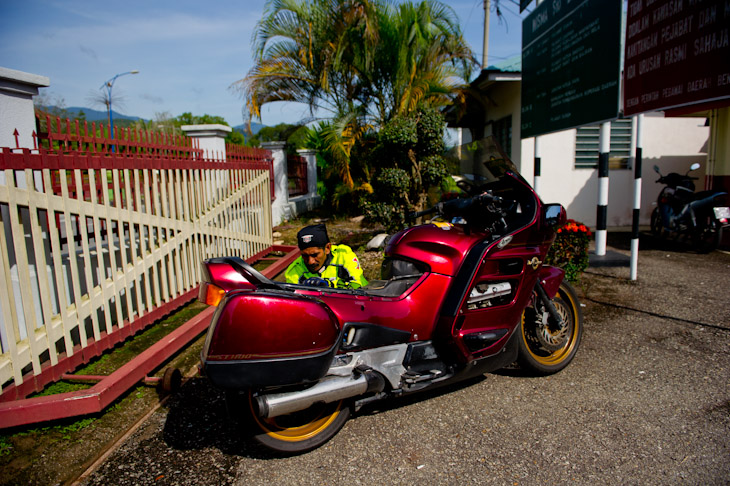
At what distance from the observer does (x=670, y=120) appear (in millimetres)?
9805

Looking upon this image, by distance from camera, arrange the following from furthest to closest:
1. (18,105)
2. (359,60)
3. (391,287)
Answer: (359,60) → (18,105) → (391,287)

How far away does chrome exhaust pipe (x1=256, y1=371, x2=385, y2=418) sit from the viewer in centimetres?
219

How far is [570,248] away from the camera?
216 inches

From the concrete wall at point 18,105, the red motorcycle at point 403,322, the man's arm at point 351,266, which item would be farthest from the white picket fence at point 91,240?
the man's arm at point 351,266

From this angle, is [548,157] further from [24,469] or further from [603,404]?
[24,469]

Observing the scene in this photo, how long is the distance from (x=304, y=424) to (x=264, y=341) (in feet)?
2.40

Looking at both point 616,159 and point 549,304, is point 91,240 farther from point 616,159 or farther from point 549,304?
point 616,159

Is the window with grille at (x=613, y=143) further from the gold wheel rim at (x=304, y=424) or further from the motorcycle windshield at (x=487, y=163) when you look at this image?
the gold wheel rim at (x=304, y=424)

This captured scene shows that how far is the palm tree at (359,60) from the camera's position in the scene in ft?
29.7

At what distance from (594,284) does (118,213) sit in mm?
5073

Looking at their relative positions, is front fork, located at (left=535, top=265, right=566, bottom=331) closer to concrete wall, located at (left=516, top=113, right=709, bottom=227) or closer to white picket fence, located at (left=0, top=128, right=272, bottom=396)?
white picket fence, located at (left=0, top=128, right=272, bottom=396)

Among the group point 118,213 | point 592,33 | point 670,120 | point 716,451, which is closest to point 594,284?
point 592,33

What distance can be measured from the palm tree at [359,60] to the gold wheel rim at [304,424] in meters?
7.12

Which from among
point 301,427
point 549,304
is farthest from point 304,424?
point 549,304
